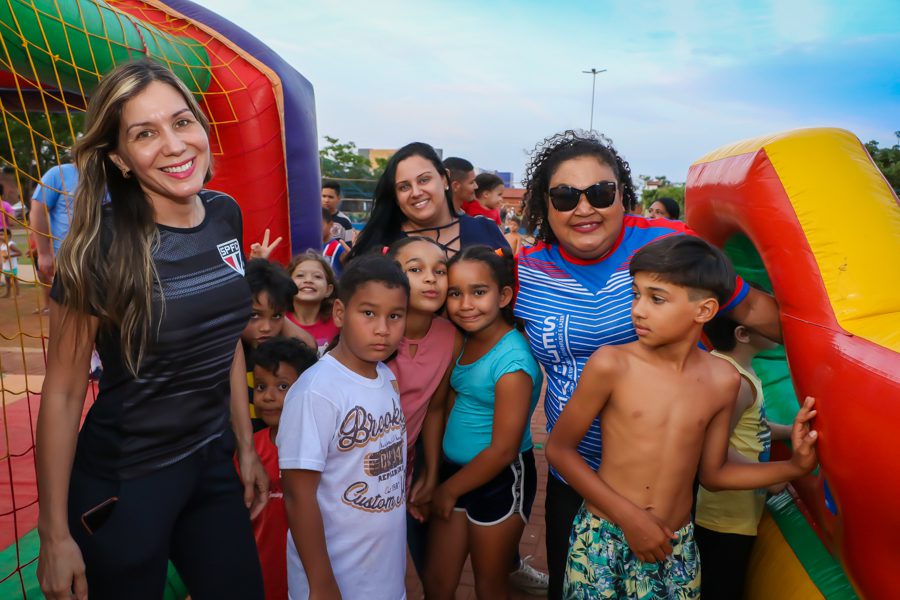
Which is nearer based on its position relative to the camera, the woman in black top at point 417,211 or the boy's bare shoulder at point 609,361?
the boy's bare shoulder at point 609,361

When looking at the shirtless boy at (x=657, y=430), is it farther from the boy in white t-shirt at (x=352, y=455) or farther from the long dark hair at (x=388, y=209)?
the long dark hair at (x=388, y=209)

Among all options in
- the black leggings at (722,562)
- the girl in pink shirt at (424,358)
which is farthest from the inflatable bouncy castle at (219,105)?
the black leggings at (722,562)

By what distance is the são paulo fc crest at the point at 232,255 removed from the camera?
5.45 ft

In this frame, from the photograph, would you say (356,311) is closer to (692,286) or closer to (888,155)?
(692,286)

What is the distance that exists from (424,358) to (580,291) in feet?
1.94

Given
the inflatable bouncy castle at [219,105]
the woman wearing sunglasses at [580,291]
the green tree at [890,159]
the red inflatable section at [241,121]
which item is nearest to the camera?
the woman wearing sunglasses at [580,291]

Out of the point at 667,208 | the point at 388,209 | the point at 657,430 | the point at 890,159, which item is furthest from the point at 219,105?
the point at 890,159

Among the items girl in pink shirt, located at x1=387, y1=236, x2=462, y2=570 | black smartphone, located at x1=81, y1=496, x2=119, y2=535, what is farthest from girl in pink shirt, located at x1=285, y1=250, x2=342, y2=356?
black smartphone, located at x1=81, y1=496, x2=119, y2=535

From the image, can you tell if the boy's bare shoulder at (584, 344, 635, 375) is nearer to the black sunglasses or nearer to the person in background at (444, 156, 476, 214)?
the black sunglasses

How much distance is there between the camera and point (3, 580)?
2318mm

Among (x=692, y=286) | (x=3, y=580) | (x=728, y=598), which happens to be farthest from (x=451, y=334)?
(x=3, y=580)

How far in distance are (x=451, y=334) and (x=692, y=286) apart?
87 cm

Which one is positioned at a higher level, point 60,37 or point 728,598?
point 60,37

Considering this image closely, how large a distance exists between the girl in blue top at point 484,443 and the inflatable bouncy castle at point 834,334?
832 millimetres
